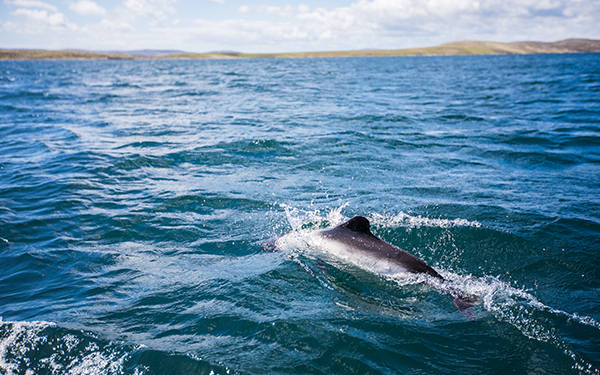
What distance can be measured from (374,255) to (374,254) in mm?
19

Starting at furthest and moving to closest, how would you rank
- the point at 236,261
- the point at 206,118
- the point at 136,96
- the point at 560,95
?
the point at 136,96
the point at 560,95
the point at 206,118
the point at 236,261

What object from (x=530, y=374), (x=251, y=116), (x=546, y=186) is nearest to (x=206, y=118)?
(x=251, y=116)

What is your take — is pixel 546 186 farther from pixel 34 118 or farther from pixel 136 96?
pixel 136 96

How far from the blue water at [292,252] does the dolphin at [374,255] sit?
0.18 m

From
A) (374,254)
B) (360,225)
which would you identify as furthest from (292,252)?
(374,254)

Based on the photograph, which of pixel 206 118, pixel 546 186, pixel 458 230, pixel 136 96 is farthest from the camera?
pixel 136 96

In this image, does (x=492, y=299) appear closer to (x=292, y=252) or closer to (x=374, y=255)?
(x=374, y=255)

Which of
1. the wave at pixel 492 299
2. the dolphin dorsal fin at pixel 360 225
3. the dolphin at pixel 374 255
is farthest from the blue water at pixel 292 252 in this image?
the dolphin dorsal fin at pixel 360 225

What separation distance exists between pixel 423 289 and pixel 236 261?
3.74 m

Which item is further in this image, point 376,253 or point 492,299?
point 376,253

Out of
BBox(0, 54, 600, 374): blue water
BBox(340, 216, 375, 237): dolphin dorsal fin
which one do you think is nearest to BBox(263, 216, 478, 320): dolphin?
BBox(340, 216, 375, 237): dolphin dorsal fin

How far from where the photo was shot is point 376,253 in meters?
6.56

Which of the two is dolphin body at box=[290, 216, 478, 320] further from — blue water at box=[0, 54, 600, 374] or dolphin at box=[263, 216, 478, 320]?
blue water at box=[0, 54, 600, 374]

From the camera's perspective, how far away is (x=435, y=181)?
1137 cm
